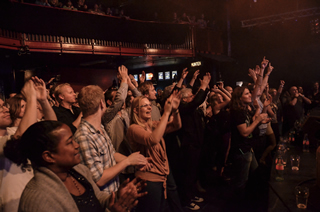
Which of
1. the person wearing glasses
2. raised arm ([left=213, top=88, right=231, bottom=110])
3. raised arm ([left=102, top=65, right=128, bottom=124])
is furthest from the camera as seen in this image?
raised arm ([left=213, top=88, right=231, bottom=110])

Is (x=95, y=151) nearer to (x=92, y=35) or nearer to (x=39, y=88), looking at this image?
(x=39, y=88)

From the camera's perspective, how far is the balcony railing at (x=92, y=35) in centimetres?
698

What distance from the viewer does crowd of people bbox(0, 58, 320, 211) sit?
1152mm

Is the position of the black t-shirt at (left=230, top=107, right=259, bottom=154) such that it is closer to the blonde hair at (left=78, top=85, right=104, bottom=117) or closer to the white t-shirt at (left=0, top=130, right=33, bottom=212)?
the blonde hair at (left=78, top=85, right=104, bottom=117)

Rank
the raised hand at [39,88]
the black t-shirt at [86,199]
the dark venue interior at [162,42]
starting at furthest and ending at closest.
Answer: the dark venue interior at [162,42], the raised hand at [39,88], the black t-shirt at [86,199]

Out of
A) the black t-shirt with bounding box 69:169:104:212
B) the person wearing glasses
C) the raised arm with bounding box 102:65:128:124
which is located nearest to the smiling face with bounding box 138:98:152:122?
the person wearing glasses

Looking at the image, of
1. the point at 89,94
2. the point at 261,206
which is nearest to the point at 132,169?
the point at 89,94

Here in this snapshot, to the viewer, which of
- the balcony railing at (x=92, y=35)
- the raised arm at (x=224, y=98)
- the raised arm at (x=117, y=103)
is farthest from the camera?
the balcony railing at (x=92, y=35)

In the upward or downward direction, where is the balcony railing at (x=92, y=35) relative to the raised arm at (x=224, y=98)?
upward

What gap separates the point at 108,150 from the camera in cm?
182

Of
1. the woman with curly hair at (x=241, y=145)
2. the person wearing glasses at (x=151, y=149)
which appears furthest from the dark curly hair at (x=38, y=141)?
the woman with curly hair at (x=241, y=145)

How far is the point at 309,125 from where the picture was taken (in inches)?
115

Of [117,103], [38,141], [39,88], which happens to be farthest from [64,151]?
[117,103]

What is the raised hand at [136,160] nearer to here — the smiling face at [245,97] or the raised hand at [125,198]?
the raised hand at [125,198]
